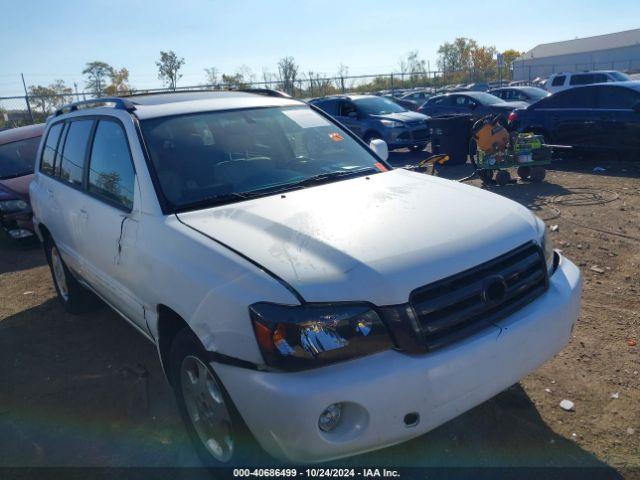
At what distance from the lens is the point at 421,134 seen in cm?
1349

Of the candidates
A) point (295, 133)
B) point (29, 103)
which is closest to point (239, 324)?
point (295, 133)

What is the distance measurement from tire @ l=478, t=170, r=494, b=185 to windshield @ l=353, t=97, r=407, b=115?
512cm

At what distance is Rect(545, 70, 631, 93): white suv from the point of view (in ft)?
66.0

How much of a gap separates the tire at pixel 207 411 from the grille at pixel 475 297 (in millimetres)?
891

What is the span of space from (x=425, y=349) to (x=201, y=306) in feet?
3.22

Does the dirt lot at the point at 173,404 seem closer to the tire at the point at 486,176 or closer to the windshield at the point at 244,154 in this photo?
the windshield at the point at 244,154

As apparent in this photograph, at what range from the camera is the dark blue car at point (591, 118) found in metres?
9.70

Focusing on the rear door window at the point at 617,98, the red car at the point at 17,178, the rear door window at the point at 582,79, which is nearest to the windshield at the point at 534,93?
the rear door window at the point at 582,79

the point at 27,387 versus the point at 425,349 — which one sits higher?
the point at 425,349

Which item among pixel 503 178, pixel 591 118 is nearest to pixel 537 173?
pixel 503 178

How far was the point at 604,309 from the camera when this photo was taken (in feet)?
13.5

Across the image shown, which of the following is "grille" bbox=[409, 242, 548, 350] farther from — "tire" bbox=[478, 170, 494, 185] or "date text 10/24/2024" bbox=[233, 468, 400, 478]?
"tire" bbox=[478, 170, 494, 185]

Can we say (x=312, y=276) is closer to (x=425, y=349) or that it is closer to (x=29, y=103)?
(x=425, y=349)

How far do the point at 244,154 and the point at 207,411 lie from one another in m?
1.62
